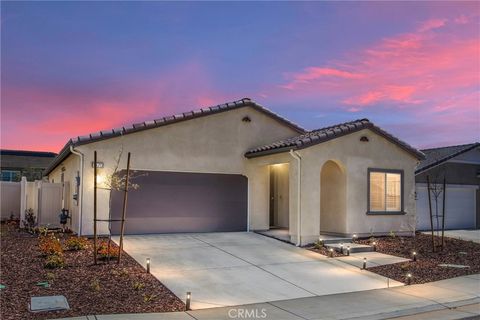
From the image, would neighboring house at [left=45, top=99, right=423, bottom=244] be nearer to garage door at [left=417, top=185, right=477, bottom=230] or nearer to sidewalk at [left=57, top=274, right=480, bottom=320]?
sidewalk at [left=57, top=274, right=480, bottom=320]

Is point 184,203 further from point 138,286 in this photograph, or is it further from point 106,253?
point 138,286

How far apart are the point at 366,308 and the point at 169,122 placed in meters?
9.42

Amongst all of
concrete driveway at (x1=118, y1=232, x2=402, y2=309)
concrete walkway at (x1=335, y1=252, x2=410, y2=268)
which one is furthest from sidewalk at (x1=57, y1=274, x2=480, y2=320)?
concrete walkway at (x1=335, y1=252, x2=410, y2=268)

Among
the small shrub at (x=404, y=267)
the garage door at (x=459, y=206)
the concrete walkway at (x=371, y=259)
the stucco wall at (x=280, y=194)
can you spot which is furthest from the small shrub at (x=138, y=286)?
the garage door at (x=459, y=206)

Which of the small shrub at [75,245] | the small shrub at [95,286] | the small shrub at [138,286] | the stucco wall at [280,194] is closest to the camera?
the small shrub at [95,286]

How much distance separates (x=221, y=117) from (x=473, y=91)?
9.58 meters

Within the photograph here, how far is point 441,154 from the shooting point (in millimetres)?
22469

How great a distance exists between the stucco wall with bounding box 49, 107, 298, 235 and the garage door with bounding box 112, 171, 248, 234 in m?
0.31

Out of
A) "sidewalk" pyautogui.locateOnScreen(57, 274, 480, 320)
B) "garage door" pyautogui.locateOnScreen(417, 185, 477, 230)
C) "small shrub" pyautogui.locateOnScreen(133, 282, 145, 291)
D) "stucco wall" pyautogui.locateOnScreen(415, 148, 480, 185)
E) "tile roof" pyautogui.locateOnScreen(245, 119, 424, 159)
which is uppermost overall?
"tile roof" pyautogui.locateOnScreen(245, 119, 424, 159)

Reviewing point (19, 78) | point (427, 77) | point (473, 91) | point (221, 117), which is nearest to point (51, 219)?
point (19, 78)

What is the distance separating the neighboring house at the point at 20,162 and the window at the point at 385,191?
28.9m

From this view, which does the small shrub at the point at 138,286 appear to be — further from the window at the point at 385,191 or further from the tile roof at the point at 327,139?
the window at the point at 385,191

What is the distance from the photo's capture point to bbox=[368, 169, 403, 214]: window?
15398mm

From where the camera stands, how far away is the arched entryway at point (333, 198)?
1492 centimetres
